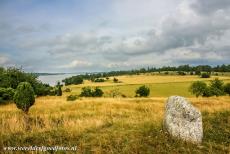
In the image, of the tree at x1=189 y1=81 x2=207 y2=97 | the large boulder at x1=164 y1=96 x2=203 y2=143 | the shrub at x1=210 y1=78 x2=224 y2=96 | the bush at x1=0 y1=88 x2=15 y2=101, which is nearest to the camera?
the large boulder at x1=164 y1=96 x2=203 y2=143

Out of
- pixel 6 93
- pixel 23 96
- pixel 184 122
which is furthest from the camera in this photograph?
pixel 6 93

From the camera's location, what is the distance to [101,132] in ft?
38.9

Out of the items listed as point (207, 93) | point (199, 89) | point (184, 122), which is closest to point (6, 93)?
point (184, 122)

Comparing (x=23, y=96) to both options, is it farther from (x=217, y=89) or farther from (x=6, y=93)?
(x=217, y=89)

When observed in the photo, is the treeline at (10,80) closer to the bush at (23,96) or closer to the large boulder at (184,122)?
the bush at (23,96)

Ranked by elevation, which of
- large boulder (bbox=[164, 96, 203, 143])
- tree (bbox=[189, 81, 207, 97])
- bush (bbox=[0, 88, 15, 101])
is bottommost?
tree (bbox=[189, 81, 207, 97])

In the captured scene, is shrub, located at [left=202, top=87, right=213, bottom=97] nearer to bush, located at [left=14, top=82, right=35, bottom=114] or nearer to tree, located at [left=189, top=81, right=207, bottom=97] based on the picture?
tree, located at [left=189, top=81, right=207, bottom=97]

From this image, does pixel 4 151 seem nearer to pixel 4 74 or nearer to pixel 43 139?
pixel 43 139

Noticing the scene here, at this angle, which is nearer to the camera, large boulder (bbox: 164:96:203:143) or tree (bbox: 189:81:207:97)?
large boulder (bbox: 164:96:203:143)

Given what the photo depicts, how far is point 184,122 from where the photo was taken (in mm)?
11336

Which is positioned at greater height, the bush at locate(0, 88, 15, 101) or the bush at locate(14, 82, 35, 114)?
the bush at locate(14, 82, 35, 114)

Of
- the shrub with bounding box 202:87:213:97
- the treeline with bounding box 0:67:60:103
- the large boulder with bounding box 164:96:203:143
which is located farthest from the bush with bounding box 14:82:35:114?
the shrub with bounding box 202:87:213:97

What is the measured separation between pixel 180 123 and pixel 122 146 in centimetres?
274

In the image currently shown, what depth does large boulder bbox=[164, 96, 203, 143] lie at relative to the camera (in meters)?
11.1
